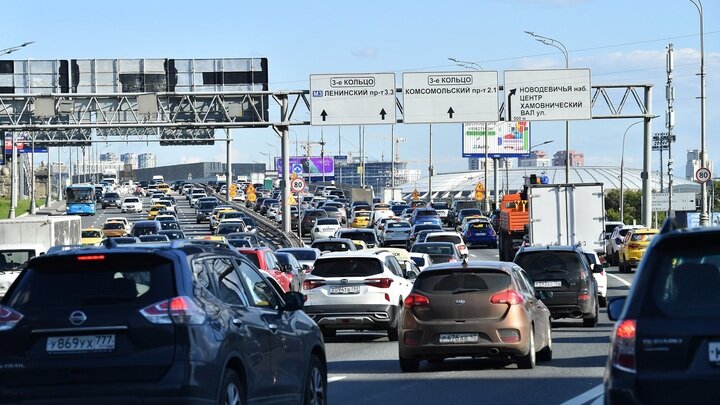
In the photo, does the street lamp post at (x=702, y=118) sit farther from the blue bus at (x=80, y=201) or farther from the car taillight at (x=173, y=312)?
the blue bus at (x=80, y=201)

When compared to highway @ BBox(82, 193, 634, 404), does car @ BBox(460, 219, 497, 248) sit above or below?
below

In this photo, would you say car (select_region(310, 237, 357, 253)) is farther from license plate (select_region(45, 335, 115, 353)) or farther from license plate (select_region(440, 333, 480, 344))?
license plate (select_region(45, 335, 115, 353))

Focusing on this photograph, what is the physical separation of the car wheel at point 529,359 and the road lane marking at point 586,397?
205cm

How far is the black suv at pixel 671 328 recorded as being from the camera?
25.4 feet

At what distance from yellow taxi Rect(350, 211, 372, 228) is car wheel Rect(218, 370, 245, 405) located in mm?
73010

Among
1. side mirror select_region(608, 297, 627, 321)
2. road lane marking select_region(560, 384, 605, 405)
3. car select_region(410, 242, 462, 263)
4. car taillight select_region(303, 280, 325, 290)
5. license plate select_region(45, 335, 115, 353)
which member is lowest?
car select_region(410, 242, 462, 263)

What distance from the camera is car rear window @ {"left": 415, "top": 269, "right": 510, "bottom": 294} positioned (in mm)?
17531

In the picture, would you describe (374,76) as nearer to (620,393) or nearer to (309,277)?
(309,277)

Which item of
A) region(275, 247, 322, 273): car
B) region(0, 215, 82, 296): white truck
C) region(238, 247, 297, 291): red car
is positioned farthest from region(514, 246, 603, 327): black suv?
region(275, 247, 322, 273): car

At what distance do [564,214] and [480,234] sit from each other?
25252 millimetres

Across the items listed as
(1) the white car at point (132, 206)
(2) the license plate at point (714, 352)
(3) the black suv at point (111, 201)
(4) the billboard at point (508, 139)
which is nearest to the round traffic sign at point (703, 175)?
(2) the license plate at point (714, 352)

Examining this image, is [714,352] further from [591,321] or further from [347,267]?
[591,321]

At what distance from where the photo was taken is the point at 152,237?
49.6m

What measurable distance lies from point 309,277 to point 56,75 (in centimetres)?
3938
